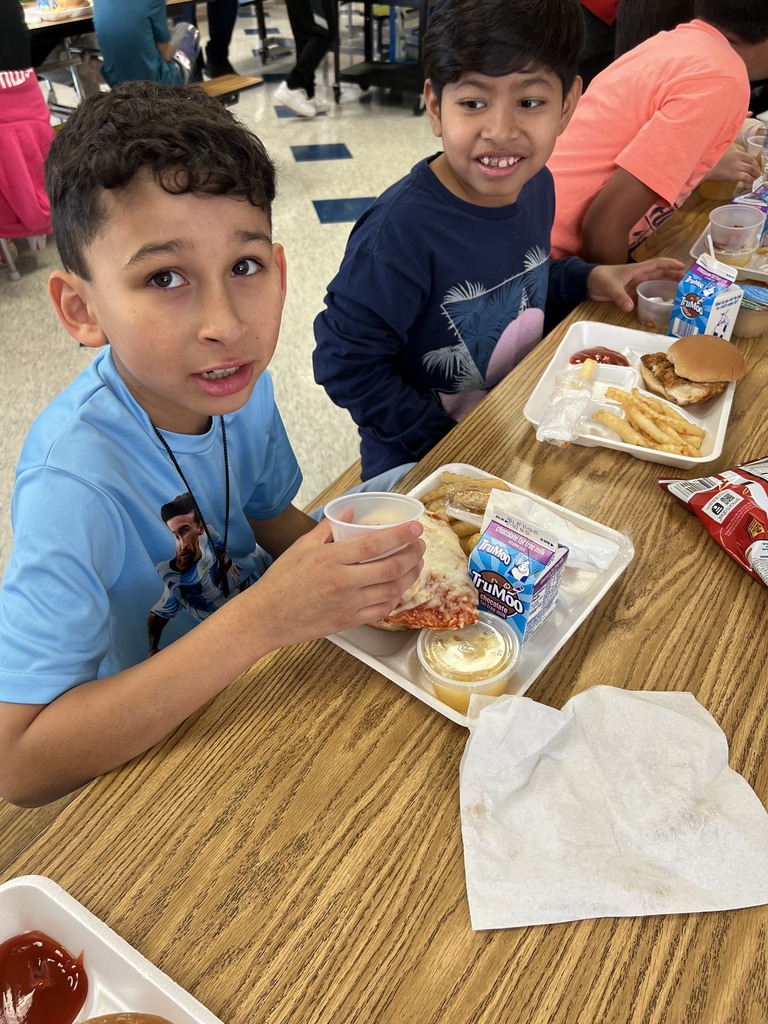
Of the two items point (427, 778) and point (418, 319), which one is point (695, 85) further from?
point (427, 778)

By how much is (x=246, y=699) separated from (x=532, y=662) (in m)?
0.30

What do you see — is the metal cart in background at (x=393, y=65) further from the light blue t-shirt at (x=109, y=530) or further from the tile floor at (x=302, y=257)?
the light blue t-shirt at (x=109, y=530)

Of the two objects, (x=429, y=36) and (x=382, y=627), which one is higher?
(x=429, y=36)

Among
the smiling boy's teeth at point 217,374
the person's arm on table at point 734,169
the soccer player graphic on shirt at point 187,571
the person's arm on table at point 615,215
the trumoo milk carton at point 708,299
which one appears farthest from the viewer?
the person's arm on table at point 734,169

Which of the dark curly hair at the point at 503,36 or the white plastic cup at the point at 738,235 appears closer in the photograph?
the dark curly hair at the point at 503,36

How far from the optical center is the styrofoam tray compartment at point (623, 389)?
3.55ft

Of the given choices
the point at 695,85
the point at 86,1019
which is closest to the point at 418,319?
the point at 695,85

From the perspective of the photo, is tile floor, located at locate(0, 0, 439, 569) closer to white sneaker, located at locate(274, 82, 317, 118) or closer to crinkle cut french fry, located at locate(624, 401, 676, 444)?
white sneaker, located at locate(274, 82, 317, 118)

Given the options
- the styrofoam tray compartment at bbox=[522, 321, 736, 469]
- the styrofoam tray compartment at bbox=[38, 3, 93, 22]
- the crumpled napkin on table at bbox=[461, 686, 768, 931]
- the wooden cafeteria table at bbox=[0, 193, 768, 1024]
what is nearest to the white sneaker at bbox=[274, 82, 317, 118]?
the styrofoam tray compartment at bbox=[38, 3, 93, 22]

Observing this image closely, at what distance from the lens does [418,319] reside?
142cm

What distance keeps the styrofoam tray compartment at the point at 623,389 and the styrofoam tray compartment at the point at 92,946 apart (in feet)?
2.81

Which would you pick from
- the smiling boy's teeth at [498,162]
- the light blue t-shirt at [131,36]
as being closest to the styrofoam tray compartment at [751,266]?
the smiling boy's teeth at [498,162]

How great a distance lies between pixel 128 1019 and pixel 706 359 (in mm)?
1152

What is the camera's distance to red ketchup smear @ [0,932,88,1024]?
0.52 meters
